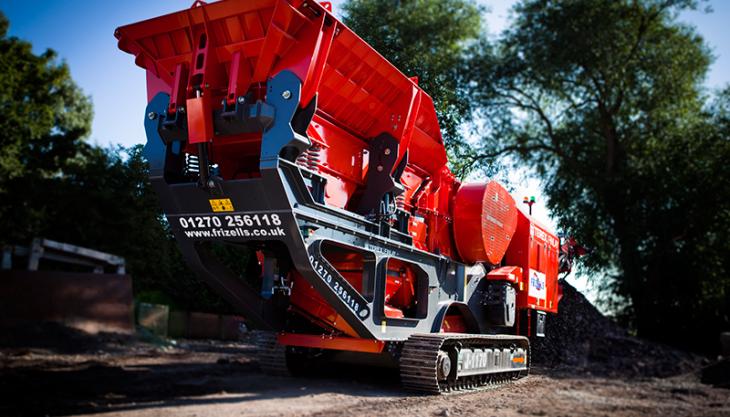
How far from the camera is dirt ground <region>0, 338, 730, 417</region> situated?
21.7 feet

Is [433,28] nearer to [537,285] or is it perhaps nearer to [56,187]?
[537,285]

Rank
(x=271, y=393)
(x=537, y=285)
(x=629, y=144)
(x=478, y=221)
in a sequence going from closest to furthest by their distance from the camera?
(x=271, y=393), (x=478, y=221), (x=537, y=285), (x=629, y=144)

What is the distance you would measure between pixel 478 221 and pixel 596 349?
8688 millimetres

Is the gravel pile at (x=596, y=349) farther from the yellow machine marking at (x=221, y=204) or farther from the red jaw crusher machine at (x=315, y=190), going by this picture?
the yellow machine marking at (x=221, y=204)

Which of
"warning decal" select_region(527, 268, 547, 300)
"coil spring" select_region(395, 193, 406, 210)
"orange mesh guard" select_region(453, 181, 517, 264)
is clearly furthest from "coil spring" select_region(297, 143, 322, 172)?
"warning decal" select_region(527, 268, 547, 300)

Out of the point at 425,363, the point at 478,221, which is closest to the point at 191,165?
the point at 425,363

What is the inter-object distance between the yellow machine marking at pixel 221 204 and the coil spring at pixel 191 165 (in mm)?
534

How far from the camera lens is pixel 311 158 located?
7340 millimetres

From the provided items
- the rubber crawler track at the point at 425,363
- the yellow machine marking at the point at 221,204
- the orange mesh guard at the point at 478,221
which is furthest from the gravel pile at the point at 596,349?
the yellow machine marking at the point at 221,204

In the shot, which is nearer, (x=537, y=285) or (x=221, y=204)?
(x=221, y=204)

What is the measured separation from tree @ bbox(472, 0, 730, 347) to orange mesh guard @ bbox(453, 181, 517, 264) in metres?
8.79

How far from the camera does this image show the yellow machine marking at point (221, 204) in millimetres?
7035

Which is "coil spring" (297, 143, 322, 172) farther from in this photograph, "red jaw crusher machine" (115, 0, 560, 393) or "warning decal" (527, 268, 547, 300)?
"warning decal" (527, 268, 547, 300)

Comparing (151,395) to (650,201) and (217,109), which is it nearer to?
(217,109)
